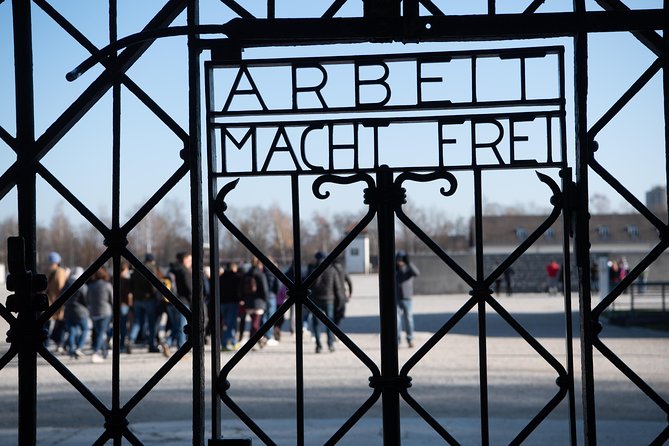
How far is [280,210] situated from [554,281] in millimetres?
66470

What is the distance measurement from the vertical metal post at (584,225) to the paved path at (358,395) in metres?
2.48

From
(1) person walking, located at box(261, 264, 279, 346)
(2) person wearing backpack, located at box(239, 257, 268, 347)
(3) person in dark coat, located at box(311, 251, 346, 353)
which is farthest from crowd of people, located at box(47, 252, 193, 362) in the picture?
(3) person in dark coat, located at box(311, 251, 346, 353)

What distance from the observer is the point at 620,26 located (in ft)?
11.9

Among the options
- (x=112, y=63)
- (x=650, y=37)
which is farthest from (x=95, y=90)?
(x=650, y=37)

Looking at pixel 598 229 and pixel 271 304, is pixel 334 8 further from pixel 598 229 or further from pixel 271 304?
pixel 598 229

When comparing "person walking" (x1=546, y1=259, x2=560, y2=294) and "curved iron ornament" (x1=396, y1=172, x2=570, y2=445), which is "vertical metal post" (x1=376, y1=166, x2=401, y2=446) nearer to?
"curved iron ornament" (x1=396, y1=172, x2=570, y2=445)

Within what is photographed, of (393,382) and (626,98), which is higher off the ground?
(626,98)

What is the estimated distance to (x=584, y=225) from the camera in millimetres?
3660

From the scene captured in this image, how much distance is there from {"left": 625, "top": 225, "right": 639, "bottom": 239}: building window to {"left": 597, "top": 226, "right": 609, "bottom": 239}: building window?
192 cm

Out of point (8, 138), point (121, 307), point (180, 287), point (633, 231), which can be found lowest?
point (121, 307)

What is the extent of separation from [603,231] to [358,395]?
85874mm

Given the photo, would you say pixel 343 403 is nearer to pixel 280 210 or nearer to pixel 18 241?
pixel 18 241

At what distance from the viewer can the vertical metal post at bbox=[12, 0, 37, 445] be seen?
3.74 metres

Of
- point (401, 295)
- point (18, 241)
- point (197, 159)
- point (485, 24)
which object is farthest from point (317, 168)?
point (401, 295)
